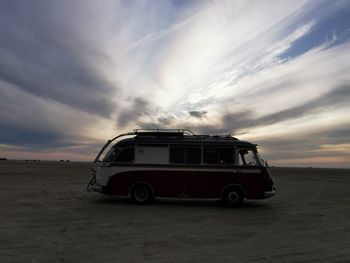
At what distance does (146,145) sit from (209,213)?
429 cm

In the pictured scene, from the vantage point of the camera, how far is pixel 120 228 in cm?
1176

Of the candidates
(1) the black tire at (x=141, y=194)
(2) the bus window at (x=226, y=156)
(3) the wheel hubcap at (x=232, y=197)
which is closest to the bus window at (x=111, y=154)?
(1) the black tire at (x=141, y=194)

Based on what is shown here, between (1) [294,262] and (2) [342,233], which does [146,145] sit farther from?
(1) [294,262]

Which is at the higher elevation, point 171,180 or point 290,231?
point 171,180

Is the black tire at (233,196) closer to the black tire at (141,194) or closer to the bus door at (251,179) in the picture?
the bus door at (251,179)

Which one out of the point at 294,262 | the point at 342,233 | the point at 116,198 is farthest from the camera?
the point at 116,198

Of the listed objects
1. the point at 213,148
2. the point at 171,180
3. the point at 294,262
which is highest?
the point at 213,148

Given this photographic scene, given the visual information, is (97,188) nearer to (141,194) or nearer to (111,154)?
(111,154)

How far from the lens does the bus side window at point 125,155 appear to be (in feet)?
58.9

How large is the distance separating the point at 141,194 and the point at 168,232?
6.58 metres

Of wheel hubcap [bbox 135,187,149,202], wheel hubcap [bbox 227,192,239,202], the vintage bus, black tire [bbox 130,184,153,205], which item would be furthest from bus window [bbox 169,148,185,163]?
wheel hubcap [bbox 227,192,239,202]

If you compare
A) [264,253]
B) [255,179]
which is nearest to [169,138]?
[255,179]

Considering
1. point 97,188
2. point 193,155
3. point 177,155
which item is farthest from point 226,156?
point 97,188

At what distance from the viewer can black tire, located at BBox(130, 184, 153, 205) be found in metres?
Result: 17.7
